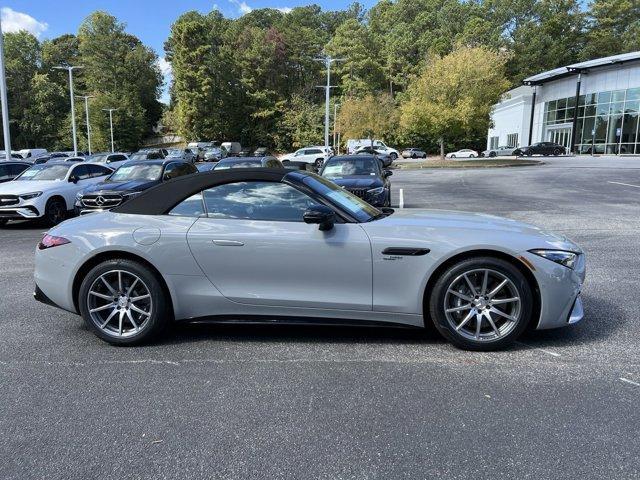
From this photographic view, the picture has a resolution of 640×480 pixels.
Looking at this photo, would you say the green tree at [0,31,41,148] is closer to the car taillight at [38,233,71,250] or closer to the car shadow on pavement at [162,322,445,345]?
the car taillight at [38,233,71,250]

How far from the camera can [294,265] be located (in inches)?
160

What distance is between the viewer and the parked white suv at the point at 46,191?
1147cm

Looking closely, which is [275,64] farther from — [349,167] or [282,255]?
[282,255]

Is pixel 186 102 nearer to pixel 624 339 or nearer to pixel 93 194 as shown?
pixel 93 194

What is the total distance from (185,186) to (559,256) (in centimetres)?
315

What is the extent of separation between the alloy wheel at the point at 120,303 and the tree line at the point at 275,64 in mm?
59964

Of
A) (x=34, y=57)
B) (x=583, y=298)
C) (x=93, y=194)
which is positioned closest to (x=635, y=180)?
(x=583, y=298)

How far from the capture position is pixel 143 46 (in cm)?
9469

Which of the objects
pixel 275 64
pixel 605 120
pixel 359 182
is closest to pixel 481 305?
pixel 359 182

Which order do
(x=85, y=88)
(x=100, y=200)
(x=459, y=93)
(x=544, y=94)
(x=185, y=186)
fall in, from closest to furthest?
1. (x=185, y=186)
2. (x=100, y=200)
3. (x=459, y=93)
4. (x=544, y=94)
5. (x=85, y=88)

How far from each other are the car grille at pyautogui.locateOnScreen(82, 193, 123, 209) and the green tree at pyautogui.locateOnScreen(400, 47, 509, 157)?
2823cm

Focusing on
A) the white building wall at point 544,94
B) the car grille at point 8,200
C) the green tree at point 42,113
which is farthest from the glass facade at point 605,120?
the green tree at point 42,113

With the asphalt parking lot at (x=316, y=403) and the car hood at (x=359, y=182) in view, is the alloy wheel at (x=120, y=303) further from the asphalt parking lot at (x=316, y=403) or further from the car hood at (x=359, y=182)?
the car hood at (x=359, y=182)

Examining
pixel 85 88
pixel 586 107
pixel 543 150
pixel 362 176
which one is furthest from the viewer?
pixel 85 88
